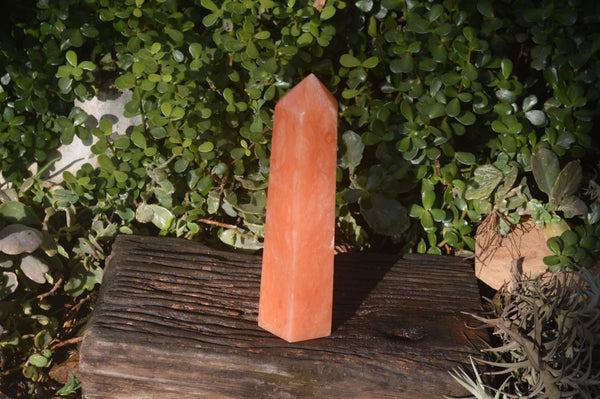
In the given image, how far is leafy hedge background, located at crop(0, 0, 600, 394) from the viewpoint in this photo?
1504 millimetres

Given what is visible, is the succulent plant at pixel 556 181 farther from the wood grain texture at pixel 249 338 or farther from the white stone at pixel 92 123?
the white stone at pixel 92 123

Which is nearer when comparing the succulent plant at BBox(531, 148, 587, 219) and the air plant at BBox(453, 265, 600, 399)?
the air plant at BBox(453, 265, 600, 399)

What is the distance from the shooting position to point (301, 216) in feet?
3.80

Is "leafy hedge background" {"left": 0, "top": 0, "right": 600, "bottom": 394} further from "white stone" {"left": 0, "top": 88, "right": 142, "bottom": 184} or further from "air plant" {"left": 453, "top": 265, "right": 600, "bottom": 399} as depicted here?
"air plant" {"left": 453, "top": 265, "right": 600, "bottom": 399}

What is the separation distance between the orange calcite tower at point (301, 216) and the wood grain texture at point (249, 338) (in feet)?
0.21

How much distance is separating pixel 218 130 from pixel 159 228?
0.39m

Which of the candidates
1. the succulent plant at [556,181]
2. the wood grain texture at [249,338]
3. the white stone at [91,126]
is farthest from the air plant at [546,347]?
the white stone at [91,126]

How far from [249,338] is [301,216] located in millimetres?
273

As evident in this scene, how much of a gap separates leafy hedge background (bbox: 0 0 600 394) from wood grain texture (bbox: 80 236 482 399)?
0.23 meters

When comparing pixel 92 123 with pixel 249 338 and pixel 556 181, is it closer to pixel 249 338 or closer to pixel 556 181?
pixel 249 338

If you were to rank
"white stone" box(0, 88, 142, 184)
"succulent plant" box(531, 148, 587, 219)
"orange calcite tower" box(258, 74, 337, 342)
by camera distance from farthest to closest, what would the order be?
"white stone" box(0, 88, 142, 184), "succulent plant" box(531, 148, 587, 219), "orange calcite tower" box(258, 74, 337, 342)

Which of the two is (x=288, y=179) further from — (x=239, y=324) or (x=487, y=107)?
(x=487, y=107)

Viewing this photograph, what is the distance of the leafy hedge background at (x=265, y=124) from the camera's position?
1.50 metres

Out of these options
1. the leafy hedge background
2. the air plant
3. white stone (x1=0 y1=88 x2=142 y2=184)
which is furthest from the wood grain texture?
white stone (x1=0 y1=88 x2=142 y2=184)
